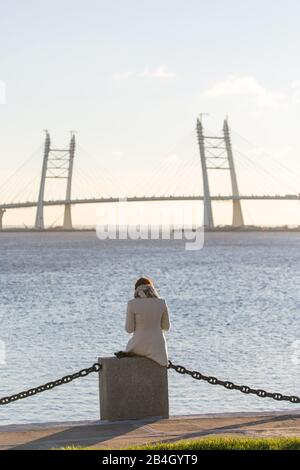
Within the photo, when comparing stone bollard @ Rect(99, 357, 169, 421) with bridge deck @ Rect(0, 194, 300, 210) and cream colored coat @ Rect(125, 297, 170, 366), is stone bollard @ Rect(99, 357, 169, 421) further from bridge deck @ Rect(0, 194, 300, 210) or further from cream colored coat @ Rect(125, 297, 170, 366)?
bridge deck @ Rect(0, 194, 300, 210)

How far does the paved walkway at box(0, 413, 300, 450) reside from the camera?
28.6 feet

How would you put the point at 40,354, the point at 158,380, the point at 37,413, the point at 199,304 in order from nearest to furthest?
the point at 158,380 < the point at 37,413 < the point at 40,354 < the point at 199,304

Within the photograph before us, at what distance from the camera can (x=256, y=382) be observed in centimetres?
1955

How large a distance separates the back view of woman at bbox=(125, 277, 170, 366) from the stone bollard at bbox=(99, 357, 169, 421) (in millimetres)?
93

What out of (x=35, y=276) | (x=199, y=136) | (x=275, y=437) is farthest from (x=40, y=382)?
(x=199, y=136)

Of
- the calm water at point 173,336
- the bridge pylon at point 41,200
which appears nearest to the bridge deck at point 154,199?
the bridge pylon at point 41,200

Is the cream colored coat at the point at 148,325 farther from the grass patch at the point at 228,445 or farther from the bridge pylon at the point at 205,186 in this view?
the bridge pylon at the point at 205,186

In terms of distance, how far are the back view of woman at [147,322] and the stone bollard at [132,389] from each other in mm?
93

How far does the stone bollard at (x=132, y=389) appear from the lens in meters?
9.85

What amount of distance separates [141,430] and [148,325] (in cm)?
109

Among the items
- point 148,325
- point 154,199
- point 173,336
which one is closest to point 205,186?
point 154,199

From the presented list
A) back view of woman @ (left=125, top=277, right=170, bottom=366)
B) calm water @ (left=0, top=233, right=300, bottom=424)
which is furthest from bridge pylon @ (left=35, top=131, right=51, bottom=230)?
back view of woman @ (left=125, top=277, right=170, bottom=366)

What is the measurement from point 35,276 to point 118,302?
23671 millimetres
